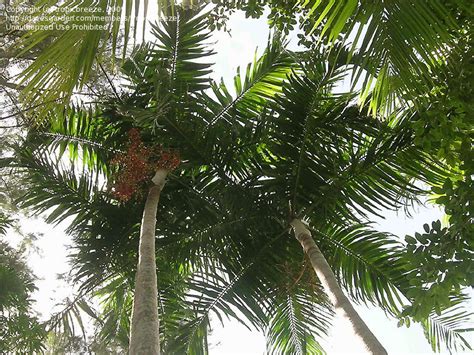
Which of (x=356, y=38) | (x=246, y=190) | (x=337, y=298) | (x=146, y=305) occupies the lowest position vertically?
(x=146, y=305)

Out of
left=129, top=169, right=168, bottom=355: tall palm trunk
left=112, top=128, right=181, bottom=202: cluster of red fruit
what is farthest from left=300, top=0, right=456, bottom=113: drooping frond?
left=112, top=128, right=181, bottom=202: cluster of red fruit

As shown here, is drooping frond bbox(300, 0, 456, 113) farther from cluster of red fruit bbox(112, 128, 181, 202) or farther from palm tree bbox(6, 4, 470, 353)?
cluster of red fruit bbox(112, 128, 181, 202)

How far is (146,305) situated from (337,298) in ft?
4.63

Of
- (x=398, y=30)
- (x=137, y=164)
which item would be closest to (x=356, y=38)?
(x=398, y=30)

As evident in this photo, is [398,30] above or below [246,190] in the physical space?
below

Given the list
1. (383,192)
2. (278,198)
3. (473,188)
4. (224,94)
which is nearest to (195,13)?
(224,94)

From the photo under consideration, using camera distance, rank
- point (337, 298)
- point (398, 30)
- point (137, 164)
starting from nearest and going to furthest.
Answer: point (398, 30), point (337, 298), point (137, 164)

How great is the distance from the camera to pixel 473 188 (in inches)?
84.0

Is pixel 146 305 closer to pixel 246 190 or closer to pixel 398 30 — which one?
pixel 398 30

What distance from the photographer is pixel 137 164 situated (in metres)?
4.38

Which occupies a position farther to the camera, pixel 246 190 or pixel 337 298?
pixel 246 190

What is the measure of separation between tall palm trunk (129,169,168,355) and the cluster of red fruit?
0.77 metres

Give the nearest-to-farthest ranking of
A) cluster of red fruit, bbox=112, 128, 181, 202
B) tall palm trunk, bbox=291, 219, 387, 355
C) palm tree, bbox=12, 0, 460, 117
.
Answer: palm tree, bbox=12, 0, 460, 117 < tall palm trunk, bbox=291, 219, 387, 355 < cluster of red fruit, bbox=112, 128, 181, 202

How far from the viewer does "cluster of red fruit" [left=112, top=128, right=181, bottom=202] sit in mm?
4359
